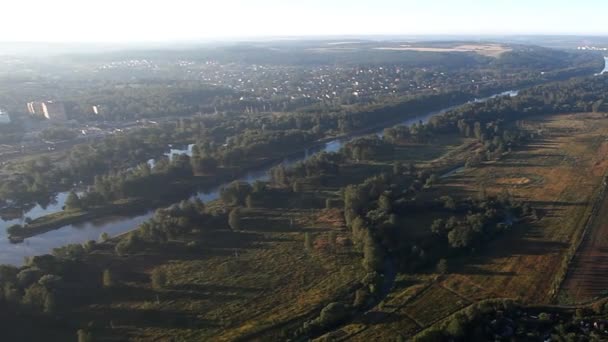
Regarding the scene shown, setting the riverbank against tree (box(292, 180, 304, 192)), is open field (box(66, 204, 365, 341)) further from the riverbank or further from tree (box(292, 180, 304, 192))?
the riverbank

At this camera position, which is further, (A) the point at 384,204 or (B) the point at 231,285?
(A) the point at 384,204

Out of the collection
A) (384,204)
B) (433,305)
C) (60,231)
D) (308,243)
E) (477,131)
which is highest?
(384,204)

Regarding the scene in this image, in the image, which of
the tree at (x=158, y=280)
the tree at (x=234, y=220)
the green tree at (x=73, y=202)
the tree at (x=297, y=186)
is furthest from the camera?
the tree at (x=297, y=186)

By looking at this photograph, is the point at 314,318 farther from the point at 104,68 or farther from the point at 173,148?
the point at 104,68

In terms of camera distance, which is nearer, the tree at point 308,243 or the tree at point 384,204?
the tree at point 308,243

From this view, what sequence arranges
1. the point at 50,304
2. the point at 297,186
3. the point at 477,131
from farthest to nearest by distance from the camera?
the point at 477,131
the point at 297,186
the point at 50,304

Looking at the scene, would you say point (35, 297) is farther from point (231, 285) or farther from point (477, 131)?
point (477, 131)

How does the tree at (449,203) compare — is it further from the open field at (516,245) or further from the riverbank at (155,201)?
the riverbank at (155,201)

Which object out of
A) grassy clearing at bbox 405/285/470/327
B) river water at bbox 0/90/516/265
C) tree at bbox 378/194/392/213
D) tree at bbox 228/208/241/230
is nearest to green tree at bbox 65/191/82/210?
river water at bbox 0/90/516/265

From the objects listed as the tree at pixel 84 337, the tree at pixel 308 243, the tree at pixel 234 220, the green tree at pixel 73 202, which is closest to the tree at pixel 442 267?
the tree at pixel 308 243

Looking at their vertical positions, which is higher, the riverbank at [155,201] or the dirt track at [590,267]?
the dirt track at [590,267]

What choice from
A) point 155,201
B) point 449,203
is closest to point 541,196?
point 449,203

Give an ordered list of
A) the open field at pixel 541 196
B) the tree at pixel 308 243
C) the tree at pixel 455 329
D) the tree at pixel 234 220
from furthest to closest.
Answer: the tree at pixel 234 220
the tree at pixel 308 243
the open field at pixel 541 196
the tree at pixel 455 329

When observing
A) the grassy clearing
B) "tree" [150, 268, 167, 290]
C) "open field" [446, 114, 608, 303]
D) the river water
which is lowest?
the river water
